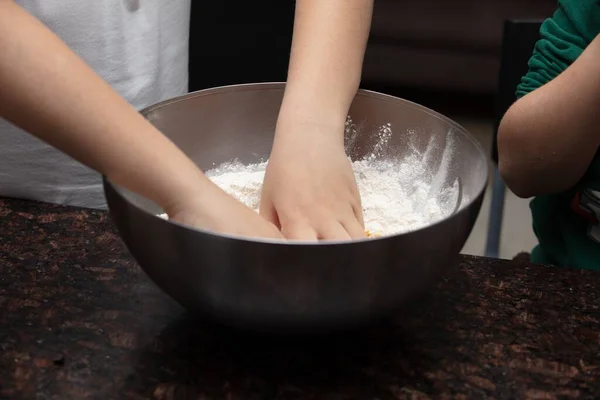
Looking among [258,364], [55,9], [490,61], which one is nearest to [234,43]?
[55,9]

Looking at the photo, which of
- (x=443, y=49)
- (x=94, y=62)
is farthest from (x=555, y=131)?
(x=443, y=49)

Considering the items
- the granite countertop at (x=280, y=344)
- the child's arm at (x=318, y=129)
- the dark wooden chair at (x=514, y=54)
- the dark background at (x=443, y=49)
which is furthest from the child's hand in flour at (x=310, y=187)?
the dark background at (x=443, y=49)

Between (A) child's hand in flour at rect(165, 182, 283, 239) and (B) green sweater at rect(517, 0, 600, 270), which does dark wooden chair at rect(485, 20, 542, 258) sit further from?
(A) child's hand in flour at rect(165, 182, 283, 239)

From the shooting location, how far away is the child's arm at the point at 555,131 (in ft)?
2.85

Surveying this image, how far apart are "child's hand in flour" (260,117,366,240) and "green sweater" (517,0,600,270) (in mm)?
394

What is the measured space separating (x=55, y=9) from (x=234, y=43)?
0.57 meters

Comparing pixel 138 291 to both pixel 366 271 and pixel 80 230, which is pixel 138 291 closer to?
pixel 80 230

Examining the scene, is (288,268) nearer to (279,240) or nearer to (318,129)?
(279,240)

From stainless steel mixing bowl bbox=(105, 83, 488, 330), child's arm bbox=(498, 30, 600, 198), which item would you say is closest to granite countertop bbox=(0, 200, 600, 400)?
stainless steel mixing bowl bbox=(105, 83, 488, 330)

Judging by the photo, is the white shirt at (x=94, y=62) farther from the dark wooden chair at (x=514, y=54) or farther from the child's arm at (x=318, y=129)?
the dark wooden chair at (x=514, y=54)

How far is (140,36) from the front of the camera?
1.05m

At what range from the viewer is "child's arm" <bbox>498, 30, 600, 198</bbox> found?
2.85ft

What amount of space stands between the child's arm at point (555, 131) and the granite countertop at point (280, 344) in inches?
8.1

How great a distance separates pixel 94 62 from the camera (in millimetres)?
1017
